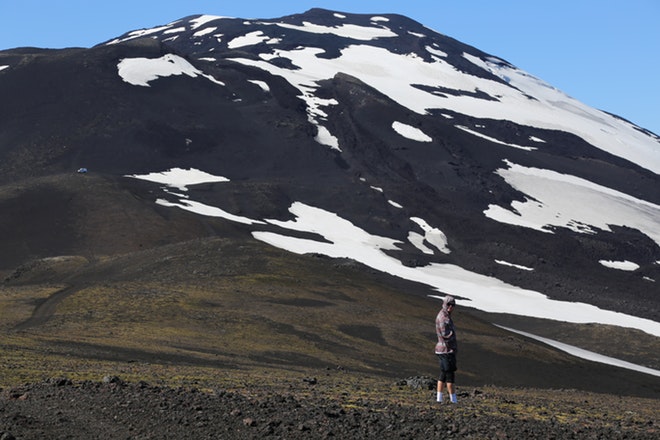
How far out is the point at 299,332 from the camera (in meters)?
59.6

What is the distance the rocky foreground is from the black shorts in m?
0.81

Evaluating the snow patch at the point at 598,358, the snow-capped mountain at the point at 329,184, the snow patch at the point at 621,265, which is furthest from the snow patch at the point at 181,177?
the snow patch at the point at 598,358

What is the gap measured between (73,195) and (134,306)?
69.3 metres

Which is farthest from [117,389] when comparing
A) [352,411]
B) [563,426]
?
[563,426]

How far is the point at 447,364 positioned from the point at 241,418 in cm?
706

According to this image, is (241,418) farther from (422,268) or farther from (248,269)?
(422,268)

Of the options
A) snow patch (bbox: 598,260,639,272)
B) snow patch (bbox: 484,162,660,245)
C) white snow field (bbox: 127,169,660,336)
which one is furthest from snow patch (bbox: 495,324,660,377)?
snow patch (bbox: 484,162,660,245)

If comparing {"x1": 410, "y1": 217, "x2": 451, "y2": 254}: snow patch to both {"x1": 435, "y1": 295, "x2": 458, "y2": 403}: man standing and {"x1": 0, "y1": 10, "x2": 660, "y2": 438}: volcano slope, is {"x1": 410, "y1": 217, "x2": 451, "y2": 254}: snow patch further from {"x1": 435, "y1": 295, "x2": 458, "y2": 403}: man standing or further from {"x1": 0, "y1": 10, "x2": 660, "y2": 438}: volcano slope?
{"x1": 435, "y1": 295, "x2": 458, "y2": 403}: man standing

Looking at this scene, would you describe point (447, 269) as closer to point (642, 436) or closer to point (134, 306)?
point (134, 306)

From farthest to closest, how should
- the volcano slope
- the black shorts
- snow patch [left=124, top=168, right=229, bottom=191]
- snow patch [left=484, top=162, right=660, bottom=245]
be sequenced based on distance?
snow patch [left=484, top=162, right=660, bottom=245] < snow patch [left=124, top=168, right=229, bottom=191] < the volcano slope < the black shorts

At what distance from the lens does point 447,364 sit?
24.4 m

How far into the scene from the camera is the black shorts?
79.6ft

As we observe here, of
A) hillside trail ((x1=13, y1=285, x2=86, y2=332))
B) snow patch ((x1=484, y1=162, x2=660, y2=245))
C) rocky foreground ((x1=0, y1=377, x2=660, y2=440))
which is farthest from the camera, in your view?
snow patch ((x1=484, y1=162, x2=660, y2=245))

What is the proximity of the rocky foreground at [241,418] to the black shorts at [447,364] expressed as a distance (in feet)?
2.64
